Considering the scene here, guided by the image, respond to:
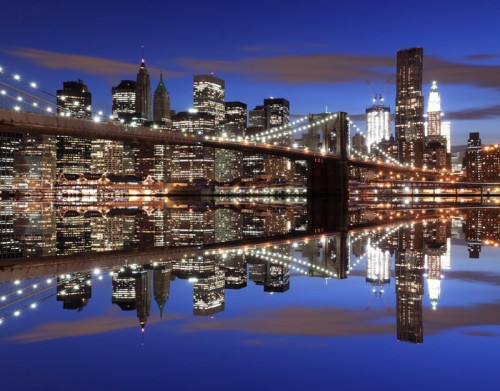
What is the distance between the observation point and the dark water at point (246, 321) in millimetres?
3805

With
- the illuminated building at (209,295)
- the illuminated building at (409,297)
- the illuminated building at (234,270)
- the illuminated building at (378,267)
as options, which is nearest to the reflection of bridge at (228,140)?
the illuminated building at (234,270)

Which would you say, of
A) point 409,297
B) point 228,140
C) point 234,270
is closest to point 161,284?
point 234,270

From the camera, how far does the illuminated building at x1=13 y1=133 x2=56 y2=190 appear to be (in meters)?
123

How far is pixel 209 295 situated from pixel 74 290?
5.72 feet

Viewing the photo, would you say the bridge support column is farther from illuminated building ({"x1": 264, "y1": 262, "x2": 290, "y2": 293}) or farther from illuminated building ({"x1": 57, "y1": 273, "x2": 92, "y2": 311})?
illuminated building ({"x1": 57, "y1": 273, "x2": 92, "y2": 311})

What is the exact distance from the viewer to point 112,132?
4697cm

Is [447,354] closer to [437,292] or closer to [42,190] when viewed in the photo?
[437,292]

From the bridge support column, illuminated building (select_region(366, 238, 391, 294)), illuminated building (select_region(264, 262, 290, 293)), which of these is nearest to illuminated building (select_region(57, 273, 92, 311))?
illuminated building (select_region(264, 262, 290, 293))

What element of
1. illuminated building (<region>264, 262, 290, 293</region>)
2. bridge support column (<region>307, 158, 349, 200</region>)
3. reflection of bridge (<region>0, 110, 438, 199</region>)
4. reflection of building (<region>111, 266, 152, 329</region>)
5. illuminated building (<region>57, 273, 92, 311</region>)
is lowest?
illuminated building (<region>264, 262, 290, 293</region>)

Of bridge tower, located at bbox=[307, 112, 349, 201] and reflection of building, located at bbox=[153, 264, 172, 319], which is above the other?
bridge tower, located at bbox=[307, 112, 349, 201]

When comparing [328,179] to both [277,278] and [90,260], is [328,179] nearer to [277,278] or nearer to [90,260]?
[90,260]

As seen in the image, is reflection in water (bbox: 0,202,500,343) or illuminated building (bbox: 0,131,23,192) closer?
reflection in water (bbox: 0,202,500,343)

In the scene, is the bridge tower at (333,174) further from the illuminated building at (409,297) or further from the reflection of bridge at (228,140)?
the illuminated building at (409,297)

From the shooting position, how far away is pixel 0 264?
10492mm
